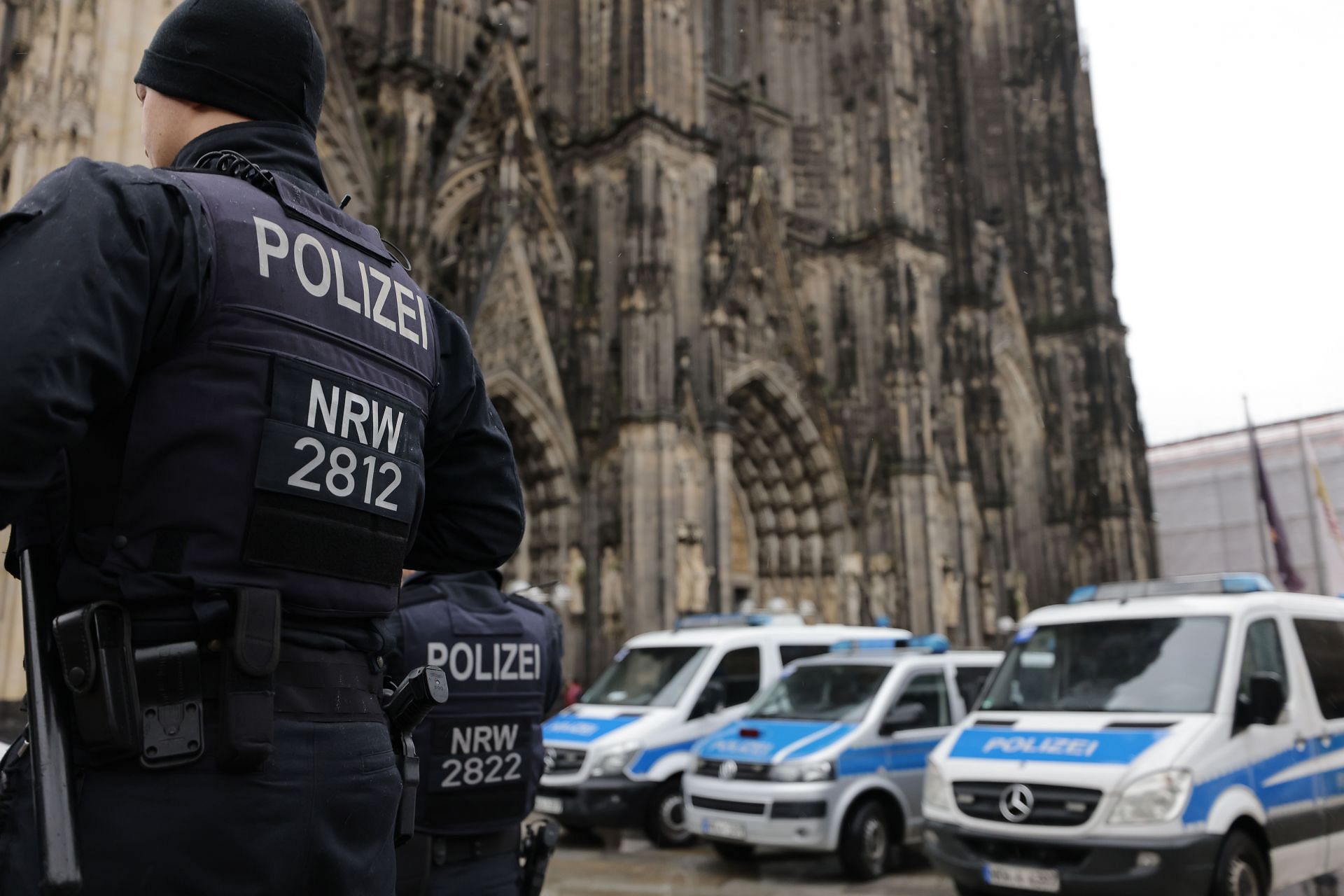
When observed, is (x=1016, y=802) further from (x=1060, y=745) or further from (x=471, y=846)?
(x=471, y=846)

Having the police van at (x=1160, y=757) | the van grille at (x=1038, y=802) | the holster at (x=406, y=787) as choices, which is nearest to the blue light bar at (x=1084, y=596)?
the police van at (x=1160, y=757)

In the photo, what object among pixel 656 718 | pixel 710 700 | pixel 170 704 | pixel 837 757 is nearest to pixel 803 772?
pixel 837 757

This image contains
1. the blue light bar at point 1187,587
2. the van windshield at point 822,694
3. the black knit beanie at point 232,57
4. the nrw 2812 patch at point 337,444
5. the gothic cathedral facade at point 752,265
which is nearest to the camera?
the nrw 2812 patch at point 337,444

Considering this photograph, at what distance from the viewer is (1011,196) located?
1188 inches

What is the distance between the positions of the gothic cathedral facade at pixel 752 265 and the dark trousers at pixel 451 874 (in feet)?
26.3

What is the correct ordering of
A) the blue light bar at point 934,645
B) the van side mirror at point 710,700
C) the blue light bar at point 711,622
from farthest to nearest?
the blue light bar at point 711,622 → the van side mirror at point 710,700 → the blue light bar at point 934,645

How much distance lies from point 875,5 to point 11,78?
1905 centimetres

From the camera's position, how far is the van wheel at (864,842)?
7234mm

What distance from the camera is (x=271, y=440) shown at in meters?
1.43

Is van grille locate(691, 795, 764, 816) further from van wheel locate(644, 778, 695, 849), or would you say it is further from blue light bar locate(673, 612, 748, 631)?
blue light bar locate(673, 612, 748, 631)

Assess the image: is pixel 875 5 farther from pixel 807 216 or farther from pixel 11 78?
pixel 11 78

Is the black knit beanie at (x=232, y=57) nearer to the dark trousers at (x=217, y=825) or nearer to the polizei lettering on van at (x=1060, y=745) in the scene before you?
the dark trousers at (x=217, y=825)

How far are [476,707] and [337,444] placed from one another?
7.37ft

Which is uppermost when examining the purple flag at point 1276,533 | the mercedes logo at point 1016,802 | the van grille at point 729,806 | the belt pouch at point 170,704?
the purple flag at point 1276,533
